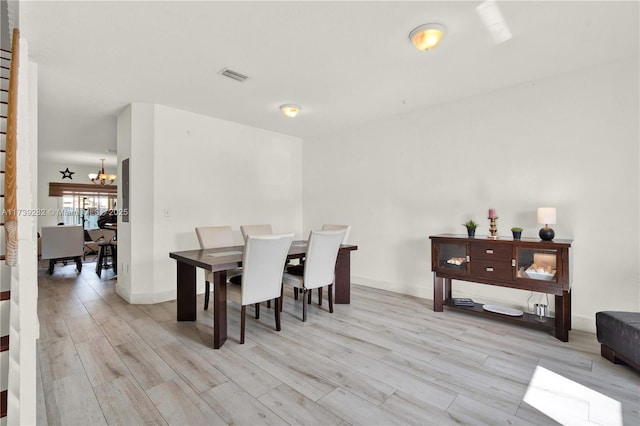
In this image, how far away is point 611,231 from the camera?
2.79 metres

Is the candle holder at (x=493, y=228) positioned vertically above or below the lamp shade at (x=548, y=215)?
below

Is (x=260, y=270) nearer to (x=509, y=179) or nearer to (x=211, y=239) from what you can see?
(x=211, y=239)

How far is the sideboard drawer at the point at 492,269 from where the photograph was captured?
2973 millimetres

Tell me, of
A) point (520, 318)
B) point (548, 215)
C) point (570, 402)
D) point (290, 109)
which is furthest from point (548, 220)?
point (290, 109)

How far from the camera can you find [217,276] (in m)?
2.60

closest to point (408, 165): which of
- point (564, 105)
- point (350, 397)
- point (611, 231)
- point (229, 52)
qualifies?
point (564, 105)

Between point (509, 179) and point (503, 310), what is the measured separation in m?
1.40

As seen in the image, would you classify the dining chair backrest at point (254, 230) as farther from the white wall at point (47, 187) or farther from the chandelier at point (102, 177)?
the white wall at point (47, 187)

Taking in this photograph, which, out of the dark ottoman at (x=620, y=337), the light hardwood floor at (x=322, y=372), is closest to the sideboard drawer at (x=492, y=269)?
the light hardwood floor at (x=322, y=372)

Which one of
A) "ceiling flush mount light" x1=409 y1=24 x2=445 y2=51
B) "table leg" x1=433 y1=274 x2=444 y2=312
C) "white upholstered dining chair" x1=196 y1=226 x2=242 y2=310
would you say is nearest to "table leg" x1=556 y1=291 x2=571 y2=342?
"table leg" x1=433 y1=274 x2=444 y2=312

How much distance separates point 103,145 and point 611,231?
7.79 metres

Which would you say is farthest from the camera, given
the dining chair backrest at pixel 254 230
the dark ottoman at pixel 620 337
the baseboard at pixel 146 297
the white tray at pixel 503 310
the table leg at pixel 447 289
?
the dining chair backrest at pixel 254 230

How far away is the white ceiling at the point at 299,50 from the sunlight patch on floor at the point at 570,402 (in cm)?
249

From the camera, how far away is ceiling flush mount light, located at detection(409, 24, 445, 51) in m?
2.23
